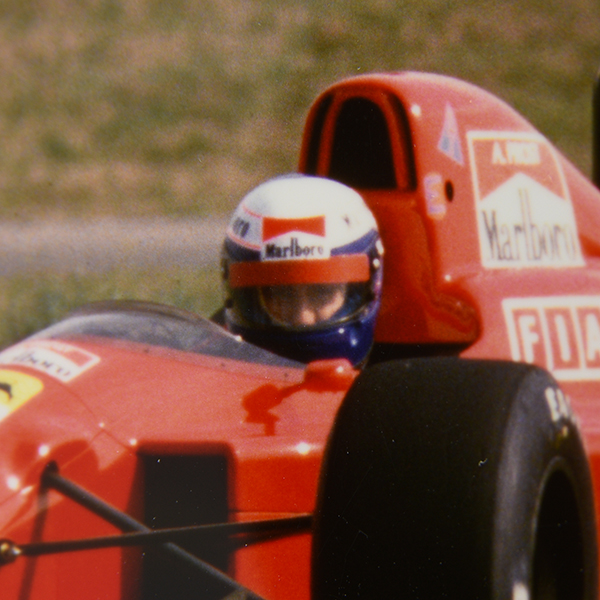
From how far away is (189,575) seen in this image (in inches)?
63.3

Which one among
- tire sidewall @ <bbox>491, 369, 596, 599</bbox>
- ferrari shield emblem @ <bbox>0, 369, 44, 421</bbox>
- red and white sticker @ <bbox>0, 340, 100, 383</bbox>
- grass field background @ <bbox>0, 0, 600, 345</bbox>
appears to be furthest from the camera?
grass field background @ <bbox>0, 0, 600, 345</bbox>

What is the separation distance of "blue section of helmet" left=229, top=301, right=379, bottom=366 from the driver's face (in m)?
0.03

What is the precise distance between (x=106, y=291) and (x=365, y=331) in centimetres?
458

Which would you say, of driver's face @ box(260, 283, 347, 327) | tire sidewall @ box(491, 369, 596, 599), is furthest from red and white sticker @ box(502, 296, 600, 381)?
tire sidewall @ box(491, 369, 596, 599)

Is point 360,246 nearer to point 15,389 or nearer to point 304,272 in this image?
point 304,272

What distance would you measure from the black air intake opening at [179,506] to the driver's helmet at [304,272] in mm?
523

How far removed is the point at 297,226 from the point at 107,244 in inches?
317

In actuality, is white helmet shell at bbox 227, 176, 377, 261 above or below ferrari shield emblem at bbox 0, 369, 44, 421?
above

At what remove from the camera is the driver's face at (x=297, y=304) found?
2.07m

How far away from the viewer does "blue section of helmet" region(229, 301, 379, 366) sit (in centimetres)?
208

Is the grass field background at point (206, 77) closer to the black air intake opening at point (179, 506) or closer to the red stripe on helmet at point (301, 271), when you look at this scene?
the red stripe on helmet at point (301, 271)

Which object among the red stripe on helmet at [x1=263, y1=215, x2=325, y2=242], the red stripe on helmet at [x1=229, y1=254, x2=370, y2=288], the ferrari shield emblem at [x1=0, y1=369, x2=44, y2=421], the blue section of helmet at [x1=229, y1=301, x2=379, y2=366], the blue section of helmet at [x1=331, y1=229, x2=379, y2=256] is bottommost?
the blue section of helmet at [x1=229, y1=301, x2=379, y2=366]

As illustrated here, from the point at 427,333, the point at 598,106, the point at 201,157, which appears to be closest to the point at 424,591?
the point at 427,333

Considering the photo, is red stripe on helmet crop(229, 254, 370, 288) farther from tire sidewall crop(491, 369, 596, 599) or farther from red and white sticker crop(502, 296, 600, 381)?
tire sidewall crop(491, 369, 596, 599)
